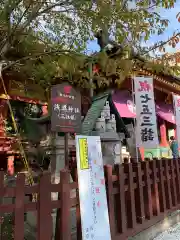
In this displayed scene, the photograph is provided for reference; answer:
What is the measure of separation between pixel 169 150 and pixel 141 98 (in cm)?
688

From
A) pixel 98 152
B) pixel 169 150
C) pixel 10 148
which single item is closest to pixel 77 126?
pixel 98 152

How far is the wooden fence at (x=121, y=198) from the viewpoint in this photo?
2381 mm

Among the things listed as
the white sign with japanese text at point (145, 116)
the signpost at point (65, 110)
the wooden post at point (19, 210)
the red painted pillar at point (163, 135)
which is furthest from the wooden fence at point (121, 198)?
the red painted pillar at point (163, 135)

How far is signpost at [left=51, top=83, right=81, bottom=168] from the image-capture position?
153 inches

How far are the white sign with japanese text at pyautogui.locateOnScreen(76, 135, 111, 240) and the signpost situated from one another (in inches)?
36.7

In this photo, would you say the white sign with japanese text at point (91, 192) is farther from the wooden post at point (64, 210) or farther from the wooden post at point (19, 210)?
the wooden post at point (19, 210)

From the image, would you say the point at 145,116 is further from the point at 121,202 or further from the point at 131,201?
the point at 121,202

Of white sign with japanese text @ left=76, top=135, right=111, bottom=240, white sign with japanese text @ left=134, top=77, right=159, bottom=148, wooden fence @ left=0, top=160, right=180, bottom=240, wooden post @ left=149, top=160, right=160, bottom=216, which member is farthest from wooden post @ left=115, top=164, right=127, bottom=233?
white sign with japanese text @ left=134, top=77, right=159, bottom=148

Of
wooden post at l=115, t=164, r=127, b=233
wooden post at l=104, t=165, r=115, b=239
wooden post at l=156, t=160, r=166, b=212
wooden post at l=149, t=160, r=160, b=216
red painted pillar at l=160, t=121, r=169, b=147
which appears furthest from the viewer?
red painted pillar at l=160, t=121, r=169, b=147

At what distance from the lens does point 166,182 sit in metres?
4.66

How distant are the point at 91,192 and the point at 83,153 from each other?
466 millimetres

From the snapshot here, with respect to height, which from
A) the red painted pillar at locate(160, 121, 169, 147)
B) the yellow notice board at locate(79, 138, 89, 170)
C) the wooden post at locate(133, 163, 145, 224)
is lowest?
the wooden post at locate(133, 163, 145, 224)

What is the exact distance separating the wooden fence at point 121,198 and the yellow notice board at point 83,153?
22 centimetres

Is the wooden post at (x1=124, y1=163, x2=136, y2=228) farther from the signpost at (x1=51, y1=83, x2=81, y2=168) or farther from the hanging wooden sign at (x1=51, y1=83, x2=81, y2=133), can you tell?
the hanging wooden sign at (x1=51, y1=83, x2=81, y2=133)
